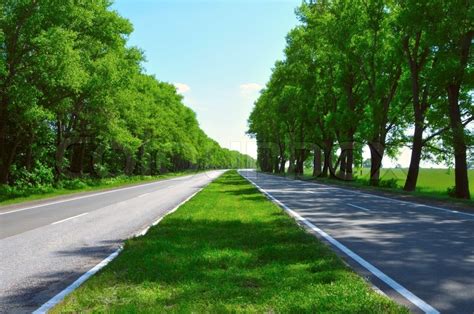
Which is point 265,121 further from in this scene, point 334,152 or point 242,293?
point 242,293

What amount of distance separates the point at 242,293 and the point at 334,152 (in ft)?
211

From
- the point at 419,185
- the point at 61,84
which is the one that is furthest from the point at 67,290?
the point at 419,185

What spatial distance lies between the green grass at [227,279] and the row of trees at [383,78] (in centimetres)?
1646

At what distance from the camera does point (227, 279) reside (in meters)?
6.17

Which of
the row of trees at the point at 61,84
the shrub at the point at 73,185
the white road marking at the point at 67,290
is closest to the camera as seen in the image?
the white road marking at the point at 67,290

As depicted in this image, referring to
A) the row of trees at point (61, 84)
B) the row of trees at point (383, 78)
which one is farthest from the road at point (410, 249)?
the row of trees at point (61, 84)

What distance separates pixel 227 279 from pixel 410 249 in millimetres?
4228

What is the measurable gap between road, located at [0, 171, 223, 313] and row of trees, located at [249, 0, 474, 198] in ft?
52.5

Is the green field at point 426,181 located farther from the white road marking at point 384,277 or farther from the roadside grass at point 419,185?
the white road marking at point 384,277

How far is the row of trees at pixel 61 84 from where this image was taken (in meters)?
22.3

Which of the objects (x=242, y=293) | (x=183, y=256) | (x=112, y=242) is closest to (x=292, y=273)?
(x=242, y=293)

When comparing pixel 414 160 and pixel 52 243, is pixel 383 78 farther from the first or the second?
pixel 52 243

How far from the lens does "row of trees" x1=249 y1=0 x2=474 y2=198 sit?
22781mm

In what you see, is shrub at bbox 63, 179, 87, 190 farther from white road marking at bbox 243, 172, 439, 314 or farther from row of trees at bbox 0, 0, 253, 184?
white road marking at bbox 243, 172, 439, 314
